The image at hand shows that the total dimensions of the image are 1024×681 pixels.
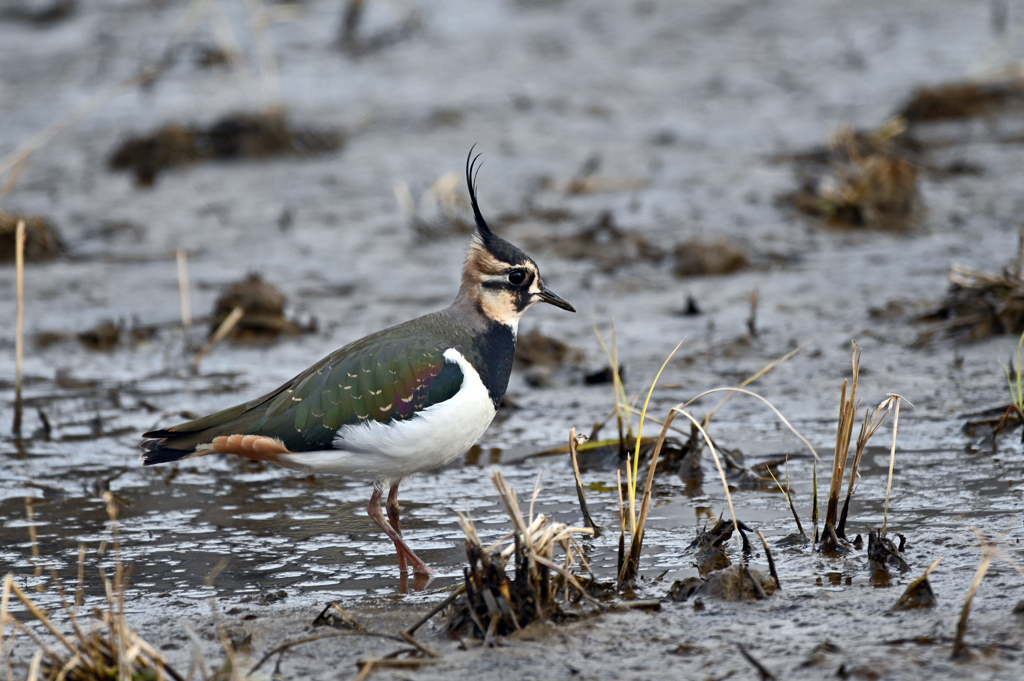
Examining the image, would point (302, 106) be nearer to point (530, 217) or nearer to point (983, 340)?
point (530, 217)

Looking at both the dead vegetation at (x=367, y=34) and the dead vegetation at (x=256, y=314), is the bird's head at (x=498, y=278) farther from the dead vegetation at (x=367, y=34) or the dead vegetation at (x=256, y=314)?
the dead vegetation at (x=367, y=34)

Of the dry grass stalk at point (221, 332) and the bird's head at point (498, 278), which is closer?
the bird's head at point (498, 278)

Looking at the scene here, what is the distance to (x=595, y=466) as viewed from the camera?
6.01 meters

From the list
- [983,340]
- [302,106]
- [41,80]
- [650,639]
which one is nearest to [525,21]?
[302,106]

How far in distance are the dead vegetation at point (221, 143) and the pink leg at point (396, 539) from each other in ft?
26.4

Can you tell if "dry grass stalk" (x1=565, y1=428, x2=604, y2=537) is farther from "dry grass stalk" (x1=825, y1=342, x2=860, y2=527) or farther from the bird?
"dry grass stalk" (x1=825, y1=342, x2=860, y2=527)

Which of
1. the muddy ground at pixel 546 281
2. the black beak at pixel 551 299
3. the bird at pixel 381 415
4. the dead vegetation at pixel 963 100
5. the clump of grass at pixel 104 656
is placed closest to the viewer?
the clump of grass at pixel 104 656

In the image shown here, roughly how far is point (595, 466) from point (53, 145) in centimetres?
959

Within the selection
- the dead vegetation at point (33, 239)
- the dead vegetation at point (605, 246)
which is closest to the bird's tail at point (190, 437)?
the dead vegetation at point (605, 246)

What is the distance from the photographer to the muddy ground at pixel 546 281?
426 centimetres

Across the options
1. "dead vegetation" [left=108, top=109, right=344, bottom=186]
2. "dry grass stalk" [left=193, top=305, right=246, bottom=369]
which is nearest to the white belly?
"dry grass stalk" [left=193, top=305, right=246, bottom=369]

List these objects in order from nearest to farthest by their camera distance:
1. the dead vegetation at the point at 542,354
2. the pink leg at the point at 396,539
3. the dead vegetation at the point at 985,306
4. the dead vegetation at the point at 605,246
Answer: the pink leg at the point at 396,539
the dead vegetation at the point at 985,306
the dead vegetation at the point at 542,354
the dead vegetation at the point at 605,246

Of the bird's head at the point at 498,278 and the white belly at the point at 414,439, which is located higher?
the bird's head at the point at 498,278

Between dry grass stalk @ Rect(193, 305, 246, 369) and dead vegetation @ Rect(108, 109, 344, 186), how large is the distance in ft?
15.2
